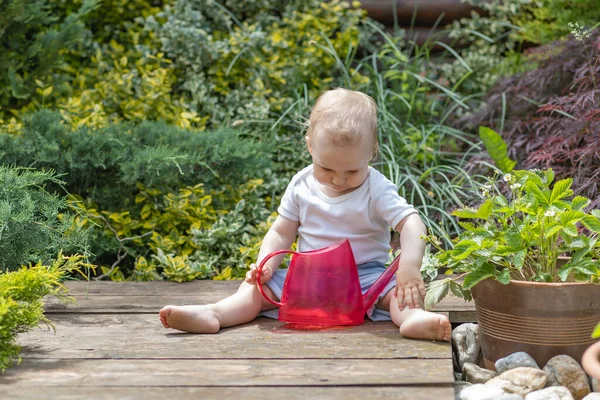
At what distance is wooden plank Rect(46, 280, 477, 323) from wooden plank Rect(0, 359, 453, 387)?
68cm

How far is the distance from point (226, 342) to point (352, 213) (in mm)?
675

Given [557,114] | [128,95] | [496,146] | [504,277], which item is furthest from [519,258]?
[128,95]

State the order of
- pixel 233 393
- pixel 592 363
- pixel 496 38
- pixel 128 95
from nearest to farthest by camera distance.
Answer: pixel 592 363 < pixel 233 393 < pixel 128 95 < pixel 496 38

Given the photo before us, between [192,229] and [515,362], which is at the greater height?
[515,362]

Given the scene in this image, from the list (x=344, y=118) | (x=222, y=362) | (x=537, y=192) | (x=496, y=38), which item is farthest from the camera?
(x=496, y=38)

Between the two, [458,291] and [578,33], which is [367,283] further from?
[578,33]

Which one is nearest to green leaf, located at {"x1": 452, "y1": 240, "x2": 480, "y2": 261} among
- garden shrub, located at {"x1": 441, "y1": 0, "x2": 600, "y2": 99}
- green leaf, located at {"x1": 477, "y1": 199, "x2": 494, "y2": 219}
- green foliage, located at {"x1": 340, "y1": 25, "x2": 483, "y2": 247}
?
green leaf, located at {"x1": 477, "y1": 199, "x2": 494, "y2": 219}

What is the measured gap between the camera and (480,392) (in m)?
2.23

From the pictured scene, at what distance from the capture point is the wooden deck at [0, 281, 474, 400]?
2023 mm

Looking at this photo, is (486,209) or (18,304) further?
(486,209)

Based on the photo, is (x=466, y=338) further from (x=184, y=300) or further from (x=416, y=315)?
(x=184, y=300)

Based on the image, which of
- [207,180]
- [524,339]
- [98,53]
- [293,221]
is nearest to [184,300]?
[293,221]

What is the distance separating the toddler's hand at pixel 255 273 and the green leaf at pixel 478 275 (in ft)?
2.37

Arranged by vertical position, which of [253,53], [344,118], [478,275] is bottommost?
[478,275]
